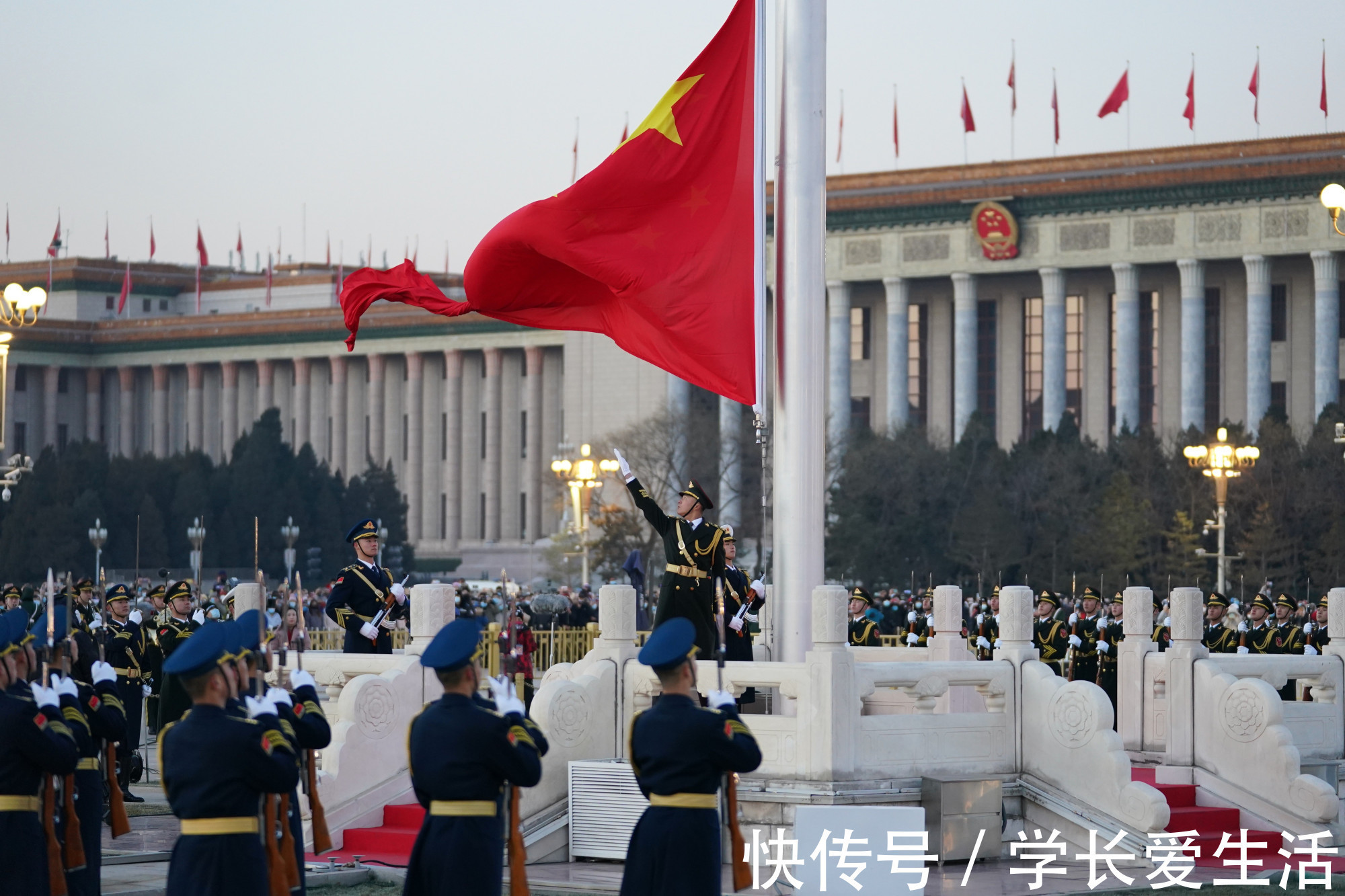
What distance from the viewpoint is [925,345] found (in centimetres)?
7625

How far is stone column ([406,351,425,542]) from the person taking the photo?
296 ft

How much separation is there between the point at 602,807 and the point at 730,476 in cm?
5326

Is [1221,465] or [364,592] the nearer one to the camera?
[364,592]

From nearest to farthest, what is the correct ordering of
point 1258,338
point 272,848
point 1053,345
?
1. point 272,848
2. point 1258,338
3. point 1053,345

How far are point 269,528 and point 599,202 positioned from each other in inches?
2231

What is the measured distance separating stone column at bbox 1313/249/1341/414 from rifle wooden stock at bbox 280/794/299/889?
5877cm

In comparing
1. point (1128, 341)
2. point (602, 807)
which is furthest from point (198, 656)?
point (1128, 341)

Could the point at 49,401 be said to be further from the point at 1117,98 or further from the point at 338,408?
the point at 1117,98

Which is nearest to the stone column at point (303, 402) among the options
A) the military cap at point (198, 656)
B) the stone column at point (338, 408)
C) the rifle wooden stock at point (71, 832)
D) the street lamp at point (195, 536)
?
the stone column at point (338, 408)

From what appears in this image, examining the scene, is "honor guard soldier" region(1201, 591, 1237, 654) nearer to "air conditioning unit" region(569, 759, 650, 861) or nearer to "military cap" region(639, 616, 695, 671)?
"air conditioning unit" region(569, 759, 650, 861)

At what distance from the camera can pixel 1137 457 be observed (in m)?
54.1

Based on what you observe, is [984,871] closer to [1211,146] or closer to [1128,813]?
[1128,813]

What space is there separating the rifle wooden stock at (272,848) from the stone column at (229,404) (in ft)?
286

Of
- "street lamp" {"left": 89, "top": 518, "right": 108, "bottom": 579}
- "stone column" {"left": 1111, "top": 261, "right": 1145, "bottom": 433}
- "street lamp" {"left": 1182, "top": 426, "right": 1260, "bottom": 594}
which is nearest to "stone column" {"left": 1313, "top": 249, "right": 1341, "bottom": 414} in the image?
"stone column" {"left": 1111, "top": 261, "right": 1145, "bottom": 433}
